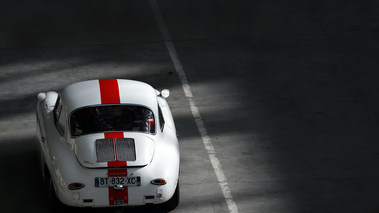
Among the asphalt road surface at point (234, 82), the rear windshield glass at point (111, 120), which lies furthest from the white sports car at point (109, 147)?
the asphalt road surface at point (234, 82)

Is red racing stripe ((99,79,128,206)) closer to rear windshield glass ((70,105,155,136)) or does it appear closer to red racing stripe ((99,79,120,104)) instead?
red racing stripe ((99,79,120,104))

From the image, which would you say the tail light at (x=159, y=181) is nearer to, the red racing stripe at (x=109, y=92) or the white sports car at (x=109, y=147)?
the white sports car at (x=109, y=147)

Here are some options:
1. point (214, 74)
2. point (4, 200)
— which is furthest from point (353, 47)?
point (4, 200)

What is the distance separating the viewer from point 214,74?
46.4ft

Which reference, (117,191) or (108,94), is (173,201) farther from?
(108,94)

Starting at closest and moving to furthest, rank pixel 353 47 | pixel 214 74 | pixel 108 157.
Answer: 1. pixel 108 157
2. pixel 214 74
3. pixel 353 47

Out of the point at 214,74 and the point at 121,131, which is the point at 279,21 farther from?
the point at 121,131

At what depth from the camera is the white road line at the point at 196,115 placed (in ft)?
34.6

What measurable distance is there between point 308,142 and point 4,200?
460cm

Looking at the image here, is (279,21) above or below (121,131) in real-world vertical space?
below

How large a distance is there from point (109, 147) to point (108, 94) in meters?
0.98

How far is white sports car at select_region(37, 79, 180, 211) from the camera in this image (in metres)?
9.43

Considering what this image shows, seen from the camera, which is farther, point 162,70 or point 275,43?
point 275,43

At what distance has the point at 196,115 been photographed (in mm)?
12648
